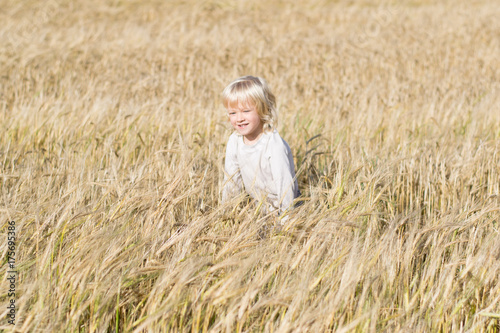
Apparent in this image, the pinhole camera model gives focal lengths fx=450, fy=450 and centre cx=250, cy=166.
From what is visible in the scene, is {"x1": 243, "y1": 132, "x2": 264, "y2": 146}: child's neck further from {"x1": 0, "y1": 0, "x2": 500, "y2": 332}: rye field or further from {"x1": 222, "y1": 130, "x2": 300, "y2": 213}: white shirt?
{"x1": 0, "y1": 0, "x2": 500, "y2": 332}: rye field

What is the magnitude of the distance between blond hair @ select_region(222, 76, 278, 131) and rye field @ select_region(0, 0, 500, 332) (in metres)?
0.35

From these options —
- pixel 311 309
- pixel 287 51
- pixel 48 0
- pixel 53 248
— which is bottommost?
pixel 311 309

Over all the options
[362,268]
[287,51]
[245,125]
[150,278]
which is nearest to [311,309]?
[362,268]

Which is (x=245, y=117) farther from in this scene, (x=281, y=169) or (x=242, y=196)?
(x=242, y=196)

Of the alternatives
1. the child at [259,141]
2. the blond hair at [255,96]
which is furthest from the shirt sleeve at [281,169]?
the blond hair at [255,96]

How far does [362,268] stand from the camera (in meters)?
1.39

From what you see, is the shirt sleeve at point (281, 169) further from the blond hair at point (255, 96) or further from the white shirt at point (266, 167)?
the blond hair at point (255, 96)

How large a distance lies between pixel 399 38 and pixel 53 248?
6661 millimetres

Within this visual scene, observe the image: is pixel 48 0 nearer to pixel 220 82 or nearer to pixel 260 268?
pixel 220 82

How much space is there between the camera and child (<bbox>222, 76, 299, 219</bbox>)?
7.13 feet

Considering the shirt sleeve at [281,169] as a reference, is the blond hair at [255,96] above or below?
above

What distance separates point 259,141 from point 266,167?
137mm

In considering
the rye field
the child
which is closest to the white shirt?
the child

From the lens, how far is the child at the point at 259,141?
7.13 ft
